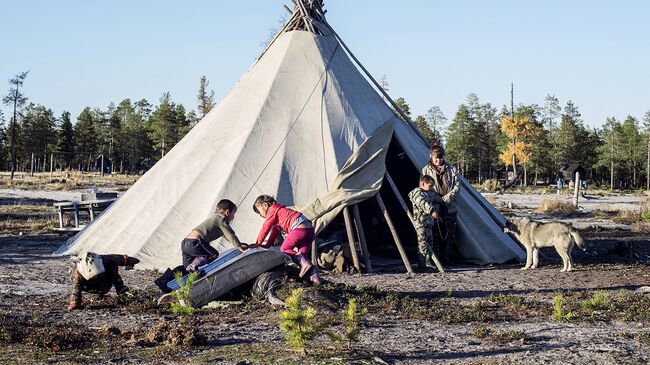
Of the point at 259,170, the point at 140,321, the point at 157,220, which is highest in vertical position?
the point at 259,170

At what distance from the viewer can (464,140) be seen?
77.6 metres

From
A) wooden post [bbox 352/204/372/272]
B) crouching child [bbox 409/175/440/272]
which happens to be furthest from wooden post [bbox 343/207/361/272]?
crouching child [bbox 409/175/440/272]

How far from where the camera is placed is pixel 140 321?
27.4 feet

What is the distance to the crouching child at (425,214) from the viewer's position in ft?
39.8

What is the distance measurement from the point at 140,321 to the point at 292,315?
8.63 ft

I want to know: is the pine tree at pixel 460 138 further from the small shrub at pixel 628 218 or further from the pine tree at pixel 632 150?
the small shrub at pixel 628 218

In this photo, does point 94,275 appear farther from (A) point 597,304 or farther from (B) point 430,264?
(A) point 597,304

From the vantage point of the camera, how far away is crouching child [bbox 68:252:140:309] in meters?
9.10

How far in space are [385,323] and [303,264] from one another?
162 cm

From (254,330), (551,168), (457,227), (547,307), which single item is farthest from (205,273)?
(551,168)

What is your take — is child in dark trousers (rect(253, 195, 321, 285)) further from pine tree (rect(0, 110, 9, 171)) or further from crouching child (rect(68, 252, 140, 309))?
pine tree (rect(0, 110, 9, 171))

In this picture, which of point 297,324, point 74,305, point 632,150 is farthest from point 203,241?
point 632,150

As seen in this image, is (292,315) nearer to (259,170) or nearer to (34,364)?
(34,364)

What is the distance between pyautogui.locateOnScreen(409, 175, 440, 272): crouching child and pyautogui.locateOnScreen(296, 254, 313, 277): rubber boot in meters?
3.10
